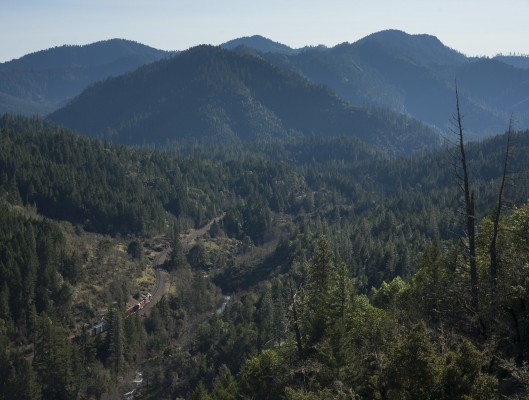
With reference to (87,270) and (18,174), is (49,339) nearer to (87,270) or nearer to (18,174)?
(87,270)

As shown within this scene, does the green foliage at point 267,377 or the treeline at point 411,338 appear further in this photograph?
the green foliage at point 267,377

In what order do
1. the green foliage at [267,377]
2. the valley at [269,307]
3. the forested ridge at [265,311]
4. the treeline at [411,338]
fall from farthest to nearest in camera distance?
the green foliage at [267,377] < the valley at [269,307] < the forested ridge at [265,311] < the treeline at [411,338]

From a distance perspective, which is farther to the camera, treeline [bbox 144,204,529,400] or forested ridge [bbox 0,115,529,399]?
forested ridge [bbox 0,115,529,399]

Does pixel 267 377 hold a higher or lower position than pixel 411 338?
lower

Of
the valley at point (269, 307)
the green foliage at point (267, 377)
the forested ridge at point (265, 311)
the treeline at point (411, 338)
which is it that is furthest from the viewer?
the green foliage at point (267, 377)

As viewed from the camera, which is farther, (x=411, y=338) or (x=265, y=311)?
(x=265, y=311)

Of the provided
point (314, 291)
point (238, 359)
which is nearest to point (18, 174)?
point (238, 359)

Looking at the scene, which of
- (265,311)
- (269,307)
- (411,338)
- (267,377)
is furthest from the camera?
(265,311)

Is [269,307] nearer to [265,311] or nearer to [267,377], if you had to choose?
[265,311]

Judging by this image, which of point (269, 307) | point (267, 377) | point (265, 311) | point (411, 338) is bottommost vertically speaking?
point (265, 311)

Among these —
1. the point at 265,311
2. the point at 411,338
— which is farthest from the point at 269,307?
the point at 411,338

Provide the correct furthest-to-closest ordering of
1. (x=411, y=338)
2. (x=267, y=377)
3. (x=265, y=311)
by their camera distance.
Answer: (x=265, y=311) → (x=267, y=377) → (x=411, y=338)

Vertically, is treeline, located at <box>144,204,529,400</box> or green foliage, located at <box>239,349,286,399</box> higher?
treeline, located at <box>144,204,529,400</box>

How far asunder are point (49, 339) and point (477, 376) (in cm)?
9216
